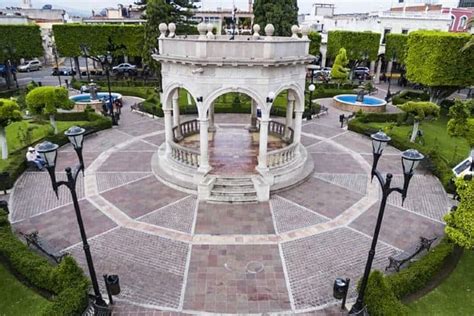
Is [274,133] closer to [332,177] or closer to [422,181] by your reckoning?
[332,177]

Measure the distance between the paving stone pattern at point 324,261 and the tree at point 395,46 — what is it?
41.4 m

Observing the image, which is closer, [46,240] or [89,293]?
[89,293]

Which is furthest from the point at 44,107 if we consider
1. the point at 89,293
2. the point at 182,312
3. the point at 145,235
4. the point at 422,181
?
the point at 422,181

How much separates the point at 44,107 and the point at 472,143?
24.6m

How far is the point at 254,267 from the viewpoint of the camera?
1138cm

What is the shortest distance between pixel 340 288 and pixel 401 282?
75.3 inches

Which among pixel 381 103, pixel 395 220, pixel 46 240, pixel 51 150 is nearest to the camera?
pixel 51 150

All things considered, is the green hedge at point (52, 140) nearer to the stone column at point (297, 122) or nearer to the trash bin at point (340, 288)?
the stone column at point (297, 122)

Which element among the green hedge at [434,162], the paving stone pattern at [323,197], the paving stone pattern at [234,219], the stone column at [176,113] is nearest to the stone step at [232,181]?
the paving stone pattern at [234,219]

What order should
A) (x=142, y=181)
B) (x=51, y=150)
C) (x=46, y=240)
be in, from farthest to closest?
(x=142, y=181) < (x=46, y=240) < (x=51, y=150)

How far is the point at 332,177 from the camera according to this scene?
59.8 ft

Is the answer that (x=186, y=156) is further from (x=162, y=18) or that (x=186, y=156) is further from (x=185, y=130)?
(x=162, y=18)

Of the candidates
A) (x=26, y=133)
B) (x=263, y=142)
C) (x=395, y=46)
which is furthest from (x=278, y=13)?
(x=26, y=133)

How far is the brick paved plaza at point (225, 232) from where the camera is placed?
1025cm
